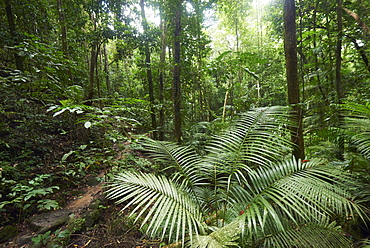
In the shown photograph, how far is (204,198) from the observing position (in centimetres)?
204

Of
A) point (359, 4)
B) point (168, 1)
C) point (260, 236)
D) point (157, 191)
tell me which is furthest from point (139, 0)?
point (260, 236)

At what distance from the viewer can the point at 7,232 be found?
2.48 metres

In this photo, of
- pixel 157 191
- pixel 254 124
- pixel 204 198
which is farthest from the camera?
pixel 204 198

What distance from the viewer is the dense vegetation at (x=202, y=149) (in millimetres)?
1437

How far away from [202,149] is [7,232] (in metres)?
3.46

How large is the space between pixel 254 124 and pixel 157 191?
1.19m

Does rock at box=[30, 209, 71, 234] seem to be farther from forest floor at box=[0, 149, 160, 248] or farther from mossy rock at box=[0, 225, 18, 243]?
mossy rock at box=[0, 225, 18, 243]

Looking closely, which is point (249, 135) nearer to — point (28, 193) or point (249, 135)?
point (249, 135)

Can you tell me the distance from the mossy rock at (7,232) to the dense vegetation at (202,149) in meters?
0.01

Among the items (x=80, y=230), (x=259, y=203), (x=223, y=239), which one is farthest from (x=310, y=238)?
(x=80, y=230)

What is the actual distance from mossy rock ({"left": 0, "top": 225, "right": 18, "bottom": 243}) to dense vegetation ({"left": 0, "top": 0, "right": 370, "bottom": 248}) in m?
0.01

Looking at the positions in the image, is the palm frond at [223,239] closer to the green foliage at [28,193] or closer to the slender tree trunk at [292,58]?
the green foliage at [28,193]

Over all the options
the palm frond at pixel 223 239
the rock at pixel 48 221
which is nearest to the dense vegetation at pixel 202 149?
the palm frond at pixel 223 239

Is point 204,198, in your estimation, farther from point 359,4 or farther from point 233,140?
point 359,4
